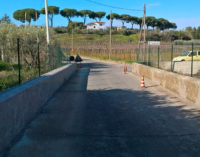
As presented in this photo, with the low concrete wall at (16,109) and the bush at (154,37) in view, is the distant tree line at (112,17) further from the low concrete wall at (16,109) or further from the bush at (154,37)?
the low concrete wall at (16,109)

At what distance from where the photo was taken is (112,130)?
607 centimetres

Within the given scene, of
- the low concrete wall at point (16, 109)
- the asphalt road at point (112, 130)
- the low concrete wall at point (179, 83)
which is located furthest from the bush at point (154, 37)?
the low concrete wall at point (16, 109)

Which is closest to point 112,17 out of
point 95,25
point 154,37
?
point 95,25

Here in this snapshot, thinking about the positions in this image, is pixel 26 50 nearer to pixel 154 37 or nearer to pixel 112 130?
pixel 112 130

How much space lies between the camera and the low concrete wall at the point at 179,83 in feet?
29.0

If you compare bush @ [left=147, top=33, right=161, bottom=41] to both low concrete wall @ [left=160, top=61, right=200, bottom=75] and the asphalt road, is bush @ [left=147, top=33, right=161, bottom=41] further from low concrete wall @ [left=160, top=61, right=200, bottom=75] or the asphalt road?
the asphalt road

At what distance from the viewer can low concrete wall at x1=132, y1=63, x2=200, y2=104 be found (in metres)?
8.84

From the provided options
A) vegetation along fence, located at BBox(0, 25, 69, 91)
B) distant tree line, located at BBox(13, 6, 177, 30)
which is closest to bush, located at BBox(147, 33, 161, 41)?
distant tree line, located at BBox(13, 6, 177, 30)

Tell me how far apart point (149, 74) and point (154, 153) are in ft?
41.2

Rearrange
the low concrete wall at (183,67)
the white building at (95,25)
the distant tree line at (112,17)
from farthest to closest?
the white building at (95,25) < the distant tree line at (112,17) < the low concrete wall at (183,67)

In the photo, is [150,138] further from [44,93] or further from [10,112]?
[44,93]

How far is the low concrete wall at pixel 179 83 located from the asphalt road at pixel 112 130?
420 mm

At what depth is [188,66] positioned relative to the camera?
47.1 feet

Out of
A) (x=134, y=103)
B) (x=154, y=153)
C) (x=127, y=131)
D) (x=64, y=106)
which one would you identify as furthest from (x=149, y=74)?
(x=154, y=153)
